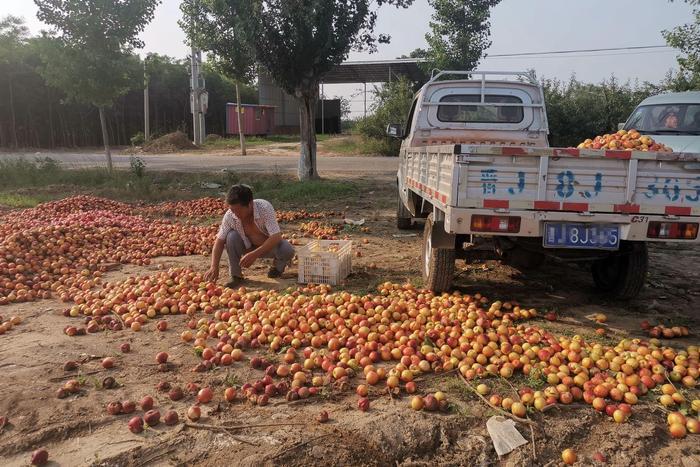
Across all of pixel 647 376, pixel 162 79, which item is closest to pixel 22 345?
pixel 647 376

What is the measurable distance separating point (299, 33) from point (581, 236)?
1056 cm

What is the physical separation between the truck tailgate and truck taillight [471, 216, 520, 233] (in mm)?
97

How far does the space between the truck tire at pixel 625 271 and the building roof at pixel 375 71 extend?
1012 inches

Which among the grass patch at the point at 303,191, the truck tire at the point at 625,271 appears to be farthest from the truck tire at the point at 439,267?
the grass patch at the point at 303,191

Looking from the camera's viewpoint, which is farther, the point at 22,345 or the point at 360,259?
the point at 360,259

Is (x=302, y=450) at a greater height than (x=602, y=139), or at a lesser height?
lesser

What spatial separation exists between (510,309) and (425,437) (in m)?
2.44

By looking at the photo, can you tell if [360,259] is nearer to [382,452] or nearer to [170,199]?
[382,452]

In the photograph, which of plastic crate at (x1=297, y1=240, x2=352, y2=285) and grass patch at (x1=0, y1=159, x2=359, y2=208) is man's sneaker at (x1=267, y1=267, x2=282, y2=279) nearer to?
plastic crate at (x1=297, y1=240, x2=352, y2=285)

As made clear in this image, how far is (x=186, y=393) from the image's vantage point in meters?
3.50

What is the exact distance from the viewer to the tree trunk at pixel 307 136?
14.5m

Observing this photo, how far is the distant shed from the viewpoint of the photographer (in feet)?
127

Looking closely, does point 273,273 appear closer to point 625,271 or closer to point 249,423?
point 249,423

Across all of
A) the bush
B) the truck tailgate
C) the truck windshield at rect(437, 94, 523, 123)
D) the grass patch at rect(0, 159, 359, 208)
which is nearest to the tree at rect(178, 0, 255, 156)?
the grass patch at rect(0, 159, 359, 208)
